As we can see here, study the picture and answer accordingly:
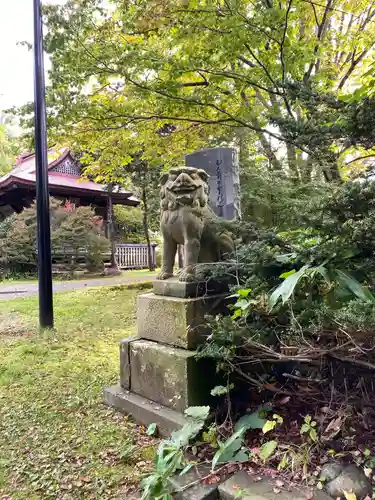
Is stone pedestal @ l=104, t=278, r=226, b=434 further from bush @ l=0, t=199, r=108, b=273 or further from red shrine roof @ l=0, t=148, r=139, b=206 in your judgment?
red shrine roof @ l=0, t=148, r=139, b=206

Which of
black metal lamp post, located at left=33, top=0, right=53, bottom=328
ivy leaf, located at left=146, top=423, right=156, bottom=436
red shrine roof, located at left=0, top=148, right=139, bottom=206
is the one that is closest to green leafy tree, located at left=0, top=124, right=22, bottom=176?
red shrine roof, located at left=0, top=148, right=139, bottom=206

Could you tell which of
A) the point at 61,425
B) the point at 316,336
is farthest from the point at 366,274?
the point at 61,425

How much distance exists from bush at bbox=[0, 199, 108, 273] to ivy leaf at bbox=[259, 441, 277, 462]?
1008cm

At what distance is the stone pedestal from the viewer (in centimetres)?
197

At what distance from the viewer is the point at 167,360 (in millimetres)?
2049

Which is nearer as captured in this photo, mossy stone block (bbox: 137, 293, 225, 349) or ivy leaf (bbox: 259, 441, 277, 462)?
ivy leaf (bbox: 259, 441, 277, 462)

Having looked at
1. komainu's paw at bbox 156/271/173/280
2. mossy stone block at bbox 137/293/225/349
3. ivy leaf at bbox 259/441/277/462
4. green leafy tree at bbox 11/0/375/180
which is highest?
green leafy tree at bbox 11/0/375/180

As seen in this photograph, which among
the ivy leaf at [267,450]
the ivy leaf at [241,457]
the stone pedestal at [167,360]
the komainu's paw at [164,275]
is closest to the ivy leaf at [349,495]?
the ivy leaf at [267,450]

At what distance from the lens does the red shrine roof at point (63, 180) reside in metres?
11.0

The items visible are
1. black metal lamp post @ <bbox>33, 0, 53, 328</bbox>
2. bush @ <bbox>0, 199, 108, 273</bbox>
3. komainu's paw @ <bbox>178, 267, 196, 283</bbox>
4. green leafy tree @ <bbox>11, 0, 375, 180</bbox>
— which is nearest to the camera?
komainu's paw @ <bbox>178, 267, 196, 283</bbox>

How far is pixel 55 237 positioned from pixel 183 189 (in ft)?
30.6

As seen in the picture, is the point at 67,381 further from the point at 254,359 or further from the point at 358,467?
the point at 358,467

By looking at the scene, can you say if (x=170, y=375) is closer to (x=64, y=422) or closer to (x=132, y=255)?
(x=64, y=422)

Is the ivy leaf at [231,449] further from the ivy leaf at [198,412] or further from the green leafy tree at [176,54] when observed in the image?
the green leafy tree at [176,54]
